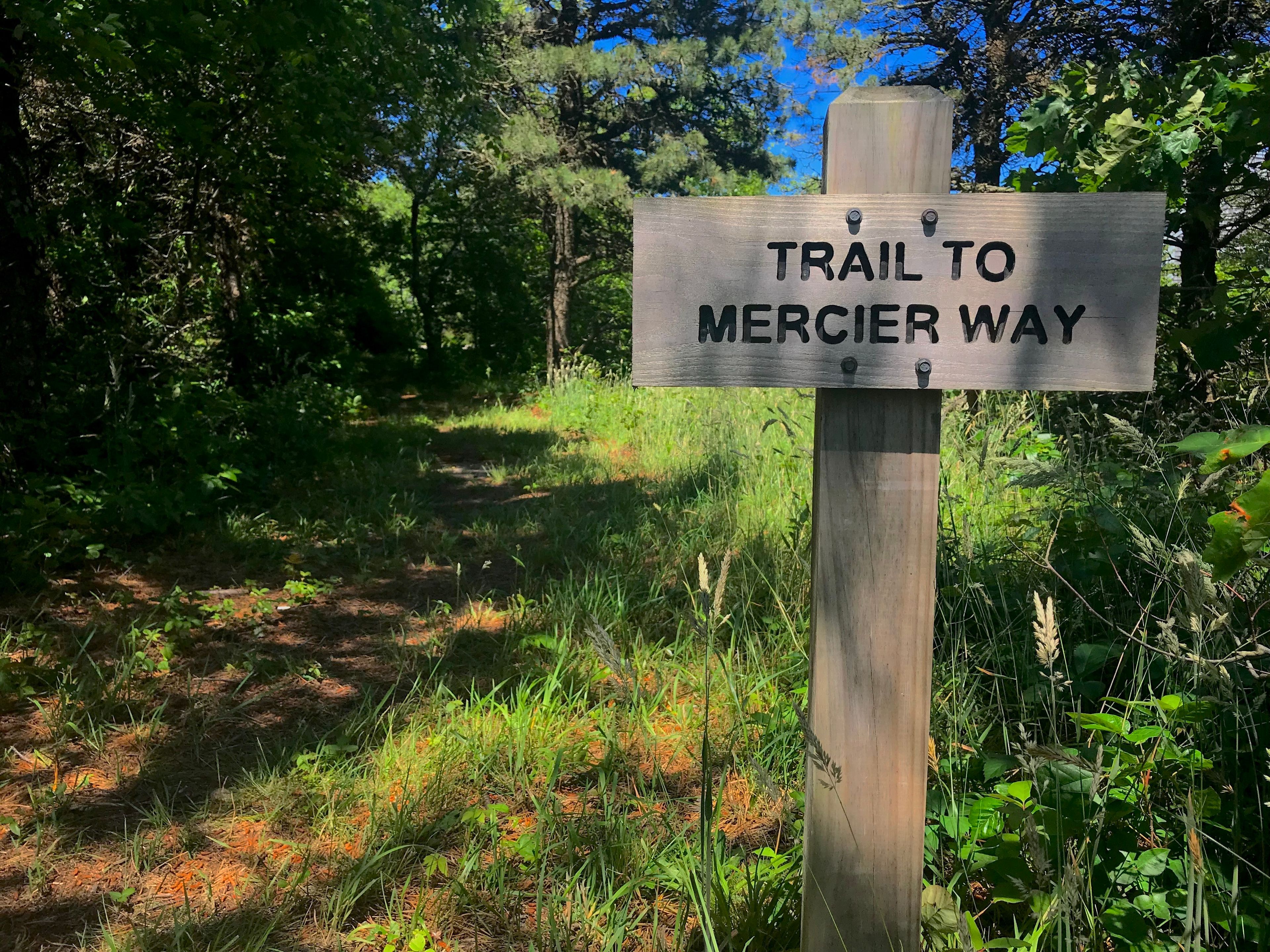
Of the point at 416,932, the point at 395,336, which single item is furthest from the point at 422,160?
the point at 416,932

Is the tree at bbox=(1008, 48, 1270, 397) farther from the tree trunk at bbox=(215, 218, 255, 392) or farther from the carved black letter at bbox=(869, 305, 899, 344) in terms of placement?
the tree trunk at bbox=(215, 218, 255, 392)

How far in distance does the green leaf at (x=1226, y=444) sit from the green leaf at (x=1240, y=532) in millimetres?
216

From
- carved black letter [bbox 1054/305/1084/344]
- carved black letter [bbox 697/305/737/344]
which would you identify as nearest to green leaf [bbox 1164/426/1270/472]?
carved black letter [bbox 1054/305/1084/344]

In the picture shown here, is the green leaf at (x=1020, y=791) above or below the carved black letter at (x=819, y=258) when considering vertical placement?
below

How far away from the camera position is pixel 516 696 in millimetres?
2658

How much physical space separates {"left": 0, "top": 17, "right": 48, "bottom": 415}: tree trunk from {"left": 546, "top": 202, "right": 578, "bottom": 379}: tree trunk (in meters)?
10.3

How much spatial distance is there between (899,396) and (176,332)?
664cm

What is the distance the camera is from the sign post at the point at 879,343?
125 cm

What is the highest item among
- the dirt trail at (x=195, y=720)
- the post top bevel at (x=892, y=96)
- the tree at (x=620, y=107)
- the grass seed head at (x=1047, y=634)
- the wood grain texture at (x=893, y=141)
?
the tree at (x=620, y=107)

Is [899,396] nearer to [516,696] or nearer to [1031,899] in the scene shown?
[1031,899]

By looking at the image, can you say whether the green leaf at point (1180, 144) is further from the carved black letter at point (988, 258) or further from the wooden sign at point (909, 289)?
the carved black letter at point (988, 258)

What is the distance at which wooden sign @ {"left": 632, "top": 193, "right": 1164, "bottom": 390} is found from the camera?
1.25 m

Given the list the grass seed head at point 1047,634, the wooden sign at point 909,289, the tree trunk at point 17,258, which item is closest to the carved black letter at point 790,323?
the wooden sign at point 909,289

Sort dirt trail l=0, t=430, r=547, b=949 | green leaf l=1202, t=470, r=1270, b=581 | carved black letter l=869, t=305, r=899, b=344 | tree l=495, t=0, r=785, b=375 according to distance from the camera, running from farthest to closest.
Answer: tree l=495, t=0, r=785, b=375
dirt trail l=0, t=430, r=547, b=949
carved black letter l=869, t=305, r=899, b=344
green leaf l=1202, t=470, r=1270, b=581
